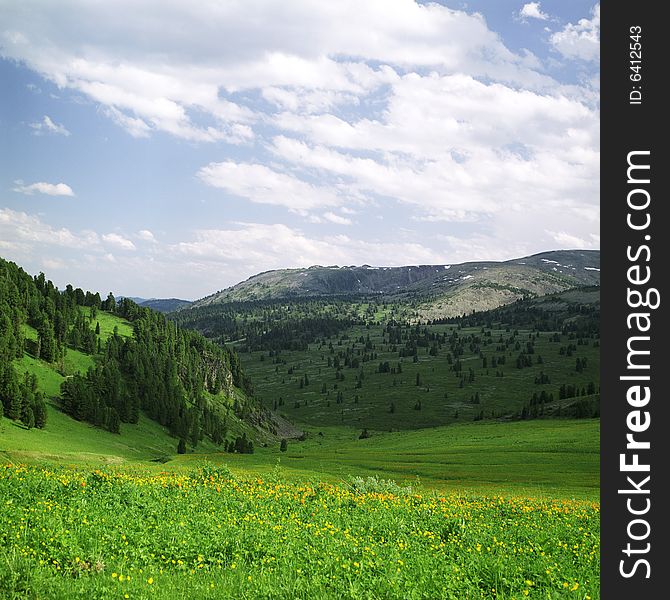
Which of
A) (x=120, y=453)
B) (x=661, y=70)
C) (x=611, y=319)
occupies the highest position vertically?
(x=661, y=70)

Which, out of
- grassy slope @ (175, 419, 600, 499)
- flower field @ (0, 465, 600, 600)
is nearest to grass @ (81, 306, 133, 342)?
grassy slope @ (175, 419, 600, 499)

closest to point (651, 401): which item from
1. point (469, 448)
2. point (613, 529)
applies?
point (613, 529)

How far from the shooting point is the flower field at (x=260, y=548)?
11625 mm

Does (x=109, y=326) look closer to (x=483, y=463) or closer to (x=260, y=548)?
(x=483, y=463)

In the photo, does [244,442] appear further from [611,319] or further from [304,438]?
[611,319]

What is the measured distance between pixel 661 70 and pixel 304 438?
19584 centimetres

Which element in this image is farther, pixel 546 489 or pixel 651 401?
pixel 546 489

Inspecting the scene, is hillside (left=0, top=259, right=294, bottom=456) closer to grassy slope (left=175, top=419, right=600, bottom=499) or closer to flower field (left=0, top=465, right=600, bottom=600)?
grassy slope (left=175, top=419, right=600, bottom=499)

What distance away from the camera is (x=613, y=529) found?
366 inches

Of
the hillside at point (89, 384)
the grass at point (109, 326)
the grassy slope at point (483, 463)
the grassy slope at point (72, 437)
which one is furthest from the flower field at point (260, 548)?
the grass at point (109, 326)

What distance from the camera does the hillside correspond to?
101 metres

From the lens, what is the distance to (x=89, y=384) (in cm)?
13325

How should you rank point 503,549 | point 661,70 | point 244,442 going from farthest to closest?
point 244,442 → point 503,549 → point 661,70

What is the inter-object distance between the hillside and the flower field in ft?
219
